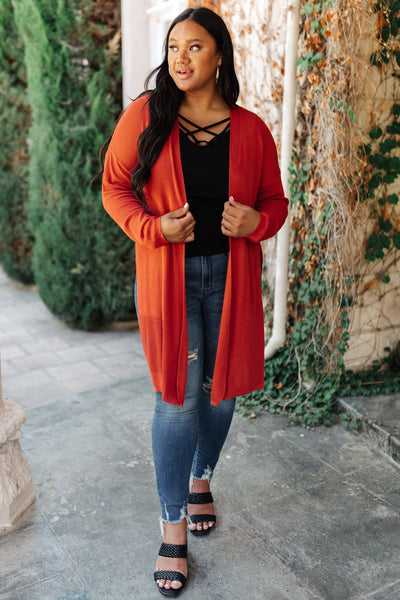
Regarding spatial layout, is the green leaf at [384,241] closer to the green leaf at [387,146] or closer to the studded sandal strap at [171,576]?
the green leaf at [387,146]

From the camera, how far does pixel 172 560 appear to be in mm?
1880

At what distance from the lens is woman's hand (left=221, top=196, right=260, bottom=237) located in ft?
5.62

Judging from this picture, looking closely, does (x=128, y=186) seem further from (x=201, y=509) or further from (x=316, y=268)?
(x=316, y=268)

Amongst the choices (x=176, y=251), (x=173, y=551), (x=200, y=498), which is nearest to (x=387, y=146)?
(x=176, y=251)

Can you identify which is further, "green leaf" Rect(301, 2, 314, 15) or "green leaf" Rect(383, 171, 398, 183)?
"green leaf" Rect(383, 171, 398, 183)

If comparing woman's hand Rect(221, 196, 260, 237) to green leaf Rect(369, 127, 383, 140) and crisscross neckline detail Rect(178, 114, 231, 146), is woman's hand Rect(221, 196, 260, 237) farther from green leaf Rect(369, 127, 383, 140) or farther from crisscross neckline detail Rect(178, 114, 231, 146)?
green leaf Rect(369, 127, 383, 140)

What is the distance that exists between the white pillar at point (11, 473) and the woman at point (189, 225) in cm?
65

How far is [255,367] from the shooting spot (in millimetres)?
1933

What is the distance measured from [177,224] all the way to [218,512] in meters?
1.25

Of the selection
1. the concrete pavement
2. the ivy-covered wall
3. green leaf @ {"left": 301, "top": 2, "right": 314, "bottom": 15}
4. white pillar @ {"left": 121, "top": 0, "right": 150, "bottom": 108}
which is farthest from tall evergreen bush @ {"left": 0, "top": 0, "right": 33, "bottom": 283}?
green leaf @ {"left": 301, "top": 2, "right": 314, "bottom": 15}

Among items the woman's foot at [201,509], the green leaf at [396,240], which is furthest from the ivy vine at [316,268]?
the woman's foot at [201,509]

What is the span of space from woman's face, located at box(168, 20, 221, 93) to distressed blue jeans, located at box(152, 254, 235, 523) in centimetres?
54

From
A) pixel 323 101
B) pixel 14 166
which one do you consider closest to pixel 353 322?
pixel 323 101

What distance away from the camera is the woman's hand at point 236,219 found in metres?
1.71
